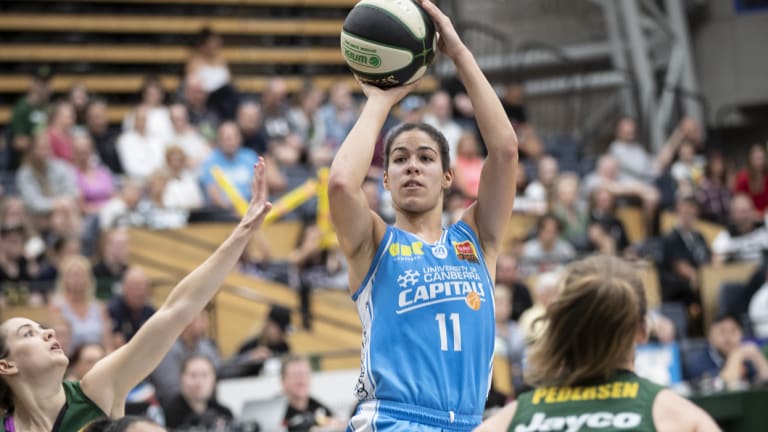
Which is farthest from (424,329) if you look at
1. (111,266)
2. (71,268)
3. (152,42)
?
(152,42)

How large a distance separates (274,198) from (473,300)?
24.5ft

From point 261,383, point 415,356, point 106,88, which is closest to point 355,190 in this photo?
point 415,356

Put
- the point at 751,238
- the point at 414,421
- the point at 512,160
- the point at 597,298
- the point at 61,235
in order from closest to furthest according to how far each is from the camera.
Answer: the point at 597,298, the point at 414,421, the point at 512,160, the point at 61,235, the point at 751,238

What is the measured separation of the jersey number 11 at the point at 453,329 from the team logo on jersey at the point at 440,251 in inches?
10.1

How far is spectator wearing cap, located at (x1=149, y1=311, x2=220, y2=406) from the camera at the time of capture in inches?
338

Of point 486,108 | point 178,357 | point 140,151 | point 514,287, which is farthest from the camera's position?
point 140,151

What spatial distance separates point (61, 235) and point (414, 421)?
6473mm

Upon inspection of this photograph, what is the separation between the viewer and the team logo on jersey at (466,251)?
4.77 m

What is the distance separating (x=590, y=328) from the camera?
3316 mm

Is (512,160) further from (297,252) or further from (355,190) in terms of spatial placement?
(297,252)

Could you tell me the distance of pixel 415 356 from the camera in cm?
451

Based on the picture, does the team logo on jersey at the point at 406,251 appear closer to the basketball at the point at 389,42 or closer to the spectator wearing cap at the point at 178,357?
the basketball at the point at 389,42

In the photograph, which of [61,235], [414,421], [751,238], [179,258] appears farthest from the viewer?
[751,238]

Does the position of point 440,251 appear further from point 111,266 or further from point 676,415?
point 111,266
